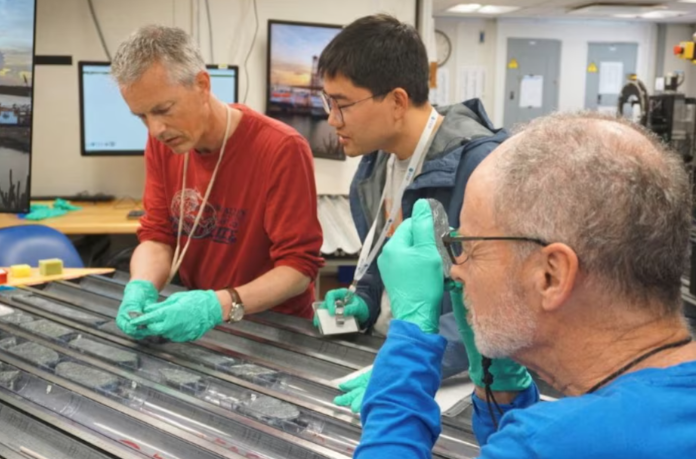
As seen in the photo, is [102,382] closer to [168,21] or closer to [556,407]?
[556,407]

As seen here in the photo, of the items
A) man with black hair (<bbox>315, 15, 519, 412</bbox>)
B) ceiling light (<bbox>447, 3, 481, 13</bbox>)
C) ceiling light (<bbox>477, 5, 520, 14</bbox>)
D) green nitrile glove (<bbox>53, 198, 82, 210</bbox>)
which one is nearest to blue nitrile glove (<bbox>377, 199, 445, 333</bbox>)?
man with black hair (<bbox>315, 15, 519, 412</bbox>)

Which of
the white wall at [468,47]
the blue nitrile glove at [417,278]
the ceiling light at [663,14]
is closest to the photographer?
the blue nitrile glove at [417,278]

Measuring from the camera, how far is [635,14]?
24.4ft

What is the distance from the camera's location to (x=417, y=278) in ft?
3.83

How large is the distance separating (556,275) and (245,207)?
1.23 metres

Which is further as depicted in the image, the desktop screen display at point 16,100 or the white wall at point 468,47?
the white wall at point 468,47

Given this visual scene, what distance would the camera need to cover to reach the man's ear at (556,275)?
818mm

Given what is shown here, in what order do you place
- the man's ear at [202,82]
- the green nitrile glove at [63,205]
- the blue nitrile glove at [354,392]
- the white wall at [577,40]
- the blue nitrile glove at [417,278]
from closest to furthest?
1. the blue nitrile glove at [417,278]
2. the blue nitrile glove at [354,392]
3. the man's ear at [202,82]
4. the green nitrile glove at [63,205]
5. the white wall at [577,40]

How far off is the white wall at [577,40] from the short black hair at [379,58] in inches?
252

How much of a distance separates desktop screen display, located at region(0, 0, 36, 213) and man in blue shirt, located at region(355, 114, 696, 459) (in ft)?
5.77

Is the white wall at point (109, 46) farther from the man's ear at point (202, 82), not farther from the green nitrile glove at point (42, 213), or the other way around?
the man's ear at point (202, 82)

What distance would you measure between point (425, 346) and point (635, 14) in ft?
24.4

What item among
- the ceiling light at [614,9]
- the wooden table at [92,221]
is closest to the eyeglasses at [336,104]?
the wooden table at [92,221]

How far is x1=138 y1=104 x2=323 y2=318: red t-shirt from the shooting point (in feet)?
6.16
